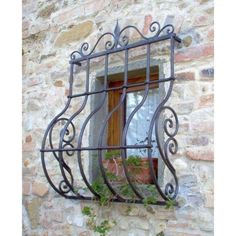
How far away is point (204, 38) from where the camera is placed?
1895mm

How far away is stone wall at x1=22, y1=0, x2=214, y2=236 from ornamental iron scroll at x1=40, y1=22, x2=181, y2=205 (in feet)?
0.19

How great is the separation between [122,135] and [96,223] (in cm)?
58

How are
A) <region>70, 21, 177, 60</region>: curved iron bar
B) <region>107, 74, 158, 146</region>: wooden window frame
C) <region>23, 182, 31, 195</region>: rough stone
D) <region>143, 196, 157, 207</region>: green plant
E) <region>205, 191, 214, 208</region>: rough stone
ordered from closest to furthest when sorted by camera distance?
<region>205, 191, 214, 208</region>: rough stone
<region>143, 196, 157, 207</region>: green plant
<region>70, 21, 177, 60</region>: curved iron bar
<region>107, 74, 158, 146</region>: wooden window frame
<region>23, 182, 31, 195</region>: rough stone

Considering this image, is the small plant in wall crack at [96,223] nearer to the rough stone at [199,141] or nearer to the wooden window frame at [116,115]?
the wooden window frame at [116,115]

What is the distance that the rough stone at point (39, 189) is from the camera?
2521 millimetres

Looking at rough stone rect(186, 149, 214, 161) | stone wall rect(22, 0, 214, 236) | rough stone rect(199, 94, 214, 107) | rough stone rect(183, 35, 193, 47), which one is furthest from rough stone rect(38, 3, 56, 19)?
rough stone rect(186, 149, 214, 161)

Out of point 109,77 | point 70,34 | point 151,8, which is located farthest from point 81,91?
point 151,8

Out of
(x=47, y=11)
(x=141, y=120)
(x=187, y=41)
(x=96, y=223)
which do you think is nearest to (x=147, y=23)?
(x=187, y=41)

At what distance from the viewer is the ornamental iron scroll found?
187cm

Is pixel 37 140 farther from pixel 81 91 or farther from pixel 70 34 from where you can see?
pixel 70 34

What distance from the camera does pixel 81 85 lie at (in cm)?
242

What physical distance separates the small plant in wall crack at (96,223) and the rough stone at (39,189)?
0.42 m

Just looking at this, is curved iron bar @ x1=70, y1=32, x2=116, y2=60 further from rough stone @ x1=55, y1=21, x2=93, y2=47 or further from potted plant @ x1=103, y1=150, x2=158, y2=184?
potted plant @ x1=103, y1=150, x2=158, y2=184

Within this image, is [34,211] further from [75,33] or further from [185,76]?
[185,76]
